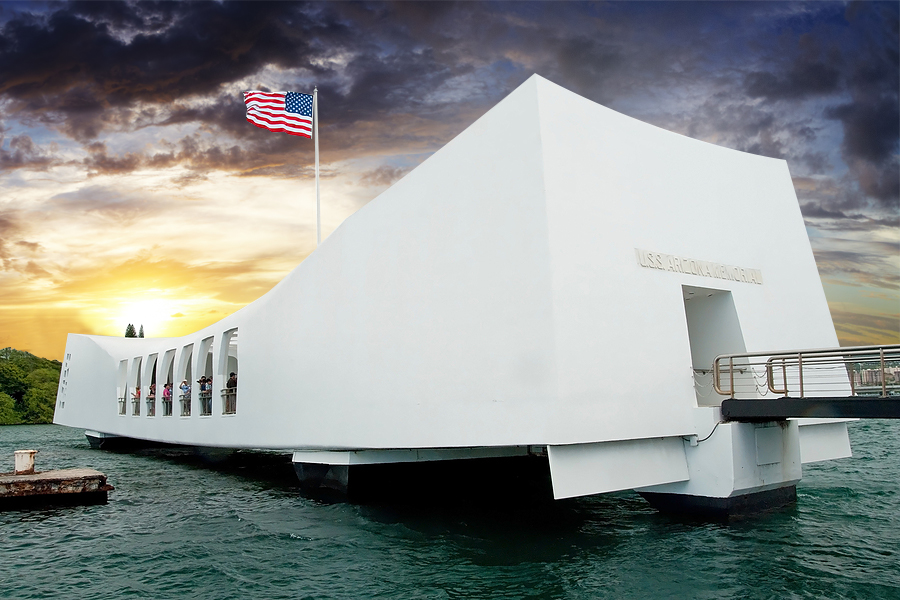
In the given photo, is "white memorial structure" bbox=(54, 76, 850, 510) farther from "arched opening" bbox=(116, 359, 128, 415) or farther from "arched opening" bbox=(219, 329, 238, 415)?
"arched opening" bbox=(116, 359, 128, 415)

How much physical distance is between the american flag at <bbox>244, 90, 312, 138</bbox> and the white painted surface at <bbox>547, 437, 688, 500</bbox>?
1389 centimetres

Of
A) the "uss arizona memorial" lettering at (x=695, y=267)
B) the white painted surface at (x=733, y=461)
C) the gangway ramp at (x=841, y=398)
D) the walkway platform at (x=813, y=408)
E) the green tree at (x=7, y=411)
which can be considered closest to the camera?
the walkway platform at (x=813, y=408)

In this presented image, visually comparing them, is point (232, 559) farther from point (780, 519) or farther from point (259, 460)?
point (259, 460)

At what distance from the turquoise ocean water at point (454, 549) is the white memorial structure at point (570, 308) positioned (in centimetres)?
103

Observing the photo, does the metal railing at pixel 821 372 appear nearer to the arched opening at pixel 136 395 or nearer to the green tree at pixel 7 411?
the arched opening at pixel 136 395

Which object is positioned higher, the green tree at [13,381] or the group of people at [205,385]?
the green tree at [13,381]

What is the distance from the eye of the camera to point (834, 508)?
1223 centimetres

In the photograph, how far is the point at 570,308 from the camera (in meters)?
10.0

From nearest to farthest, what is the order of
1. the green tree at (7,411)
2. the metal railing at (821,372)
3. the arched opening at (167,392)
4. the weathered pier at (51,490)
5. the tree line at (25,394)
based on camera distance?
the metal railing at (821,372) < the weathered pier at (51,490) < the arched opening at (167,392) < the green tree at (7,411) < the tree line at (25,394)

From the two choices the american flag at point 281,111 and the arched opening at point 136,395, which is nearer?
the american flag at point 281,111

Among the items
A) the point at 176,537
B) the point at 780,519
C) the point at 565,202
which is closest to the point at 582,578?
the point at 780,519

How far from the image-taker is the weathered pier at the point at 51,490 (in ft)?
48.8

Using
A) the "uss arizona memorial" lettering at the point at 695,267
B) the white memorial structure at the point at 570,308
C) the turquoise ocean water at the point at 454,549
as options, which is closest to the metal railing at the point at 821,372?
the white memorial structure at the point at 570,308

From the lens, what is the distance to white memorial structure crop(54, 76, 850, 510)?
10.1 m
